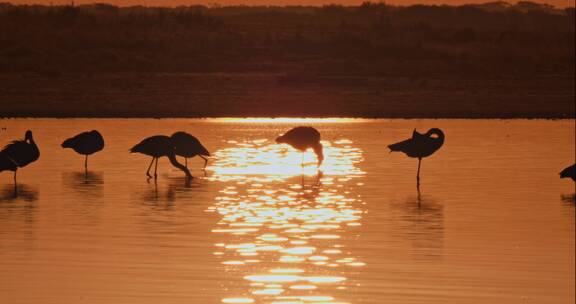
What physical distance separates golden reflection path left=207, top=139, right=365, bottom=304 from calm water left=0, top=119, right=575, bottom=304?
0.03 m

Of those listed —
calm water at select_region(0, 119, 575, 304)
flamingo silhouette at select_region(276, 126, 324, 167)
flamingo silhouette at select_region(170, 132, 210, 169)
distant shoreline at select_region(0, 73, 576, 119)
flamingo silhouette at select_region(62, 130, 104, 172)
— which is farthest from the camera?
distant shoreline at select_region(0, 73, 576, 119)

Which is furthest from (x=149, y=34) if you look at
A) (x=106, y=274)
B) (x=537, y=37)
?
(x=106, y=274)

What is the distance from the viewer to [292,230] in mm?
15648

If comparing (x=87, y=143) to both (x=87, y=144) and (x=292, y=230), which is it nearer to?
(x=87, y=144)

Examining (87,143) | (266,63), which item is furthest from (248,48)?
(87,143)

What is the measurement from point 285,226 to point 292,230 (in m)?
0.38

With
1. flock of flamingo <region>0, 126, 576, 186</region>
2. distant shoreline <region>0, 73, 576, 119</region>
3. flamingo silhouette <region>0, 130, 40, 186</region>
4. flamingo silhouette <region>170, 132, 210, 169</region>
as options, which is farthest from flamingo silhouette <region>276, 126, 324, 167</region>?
distant shoreline <region>0, 73, 576, 119</region>

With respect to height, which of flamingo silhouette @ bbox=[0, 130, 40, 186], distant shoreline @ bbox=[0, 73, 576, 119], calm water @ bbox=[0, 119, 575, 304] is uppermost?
distant shoreline @ bbox=[0, 73, 576, 119]

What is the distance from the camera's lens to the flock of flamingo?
22.5 meters

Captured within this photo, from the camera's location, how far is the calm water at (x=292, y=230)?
1172 centimetres

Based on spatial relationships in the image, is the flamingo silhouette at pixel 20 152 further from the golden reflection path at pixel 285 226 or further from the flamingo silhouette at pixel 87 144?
the golden reflection path at pixel 285 226

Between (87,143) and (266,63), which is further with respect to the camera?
(266,63)

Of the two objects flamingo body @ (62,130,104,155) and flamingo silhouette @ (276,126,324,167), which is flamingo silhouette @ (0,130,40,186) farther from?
flamingo silhouette @ (276,126,324,167)

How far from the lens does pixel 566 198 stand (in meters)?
19.7
